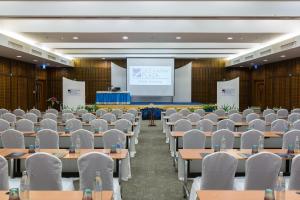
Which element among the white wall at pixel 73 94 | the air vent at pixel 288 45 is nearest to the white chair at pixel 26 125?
the white wall at pixel 73 94

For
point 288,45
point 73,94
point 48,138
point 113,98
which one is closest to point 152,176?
point 48,138

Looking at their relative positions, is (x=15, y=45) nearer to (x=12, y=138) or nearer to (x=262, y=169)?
(x=12, y=138)

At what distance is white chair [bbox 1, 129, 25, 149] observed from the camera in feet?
24.6

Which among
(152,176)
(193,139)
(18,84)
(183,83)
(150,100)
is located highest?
(183,83)

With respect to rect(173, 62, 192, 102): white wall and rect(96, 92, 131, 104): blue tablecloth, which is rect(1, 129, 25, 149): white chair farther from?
rect(173, 62, 192, 102): white wall

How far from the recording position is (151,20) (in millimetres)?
12820

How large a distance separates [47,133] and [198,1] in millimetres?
5861

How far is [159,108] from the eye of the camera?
21.1m

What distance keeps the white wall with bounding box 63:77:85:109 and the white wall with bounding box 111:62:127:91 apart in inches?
286

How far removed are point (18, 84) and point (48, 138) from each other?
1439cm

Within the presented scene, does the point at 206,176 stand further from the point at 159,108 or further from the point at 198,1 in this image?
the point at 159,108

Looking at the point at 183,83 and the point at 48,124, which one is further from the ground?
the point at 183,83

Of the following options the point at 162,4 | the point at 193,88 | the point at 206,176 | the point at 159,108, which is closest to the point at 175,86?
the point at 193,88

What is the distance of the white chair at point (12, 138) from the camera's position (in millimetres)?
7496
